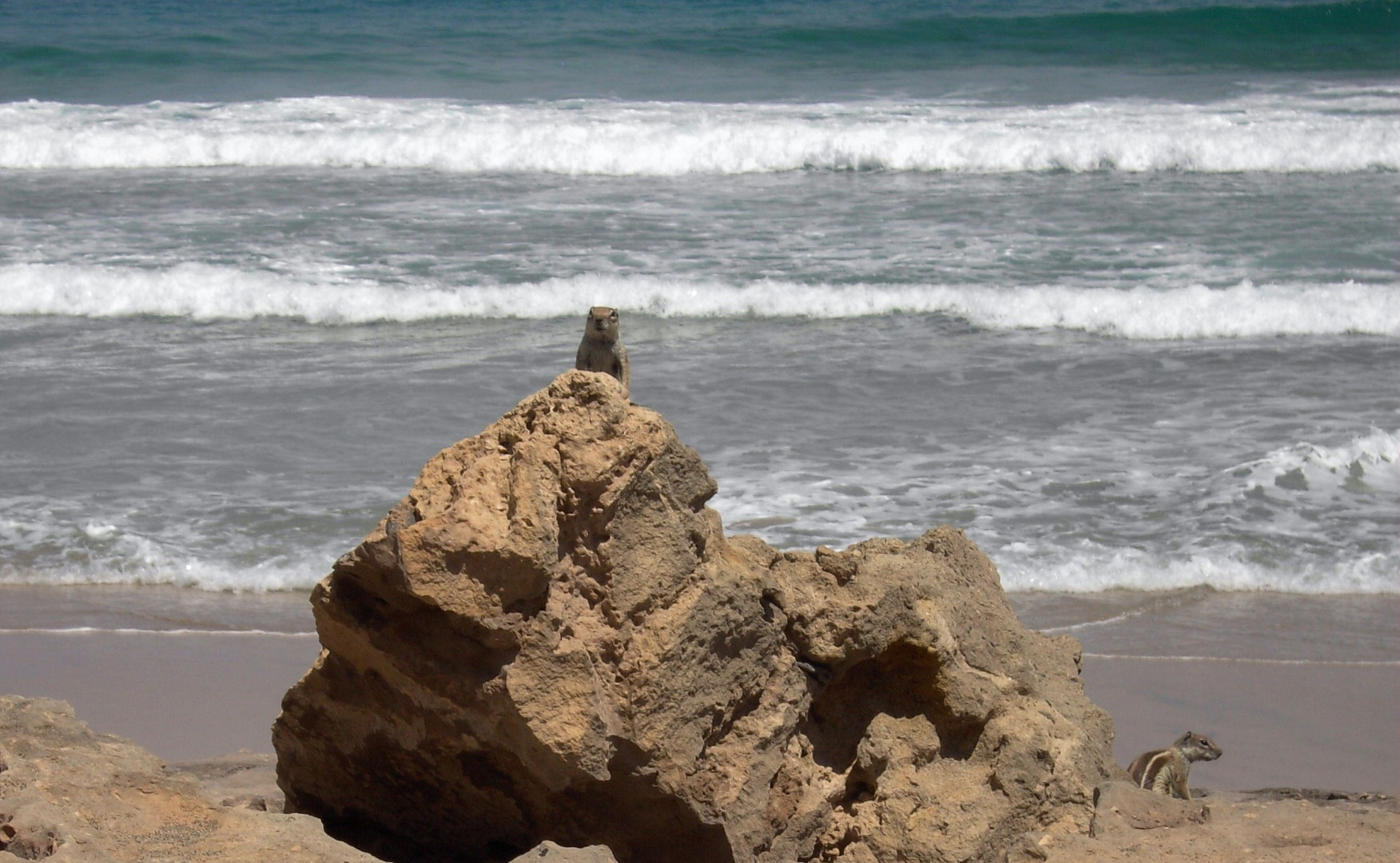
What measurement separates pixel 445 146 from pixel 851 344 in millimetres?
8714

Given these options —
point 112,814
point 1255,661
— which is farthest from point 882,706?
point 1255,661

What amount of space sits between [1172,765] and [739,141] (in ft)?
45.1

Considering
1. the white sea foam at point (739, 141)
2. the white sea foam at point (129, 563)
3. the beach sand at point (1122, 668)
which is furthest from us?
the white sea foam at point (739, 141)

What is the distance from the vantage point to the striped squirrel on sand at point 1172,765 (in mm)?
4086

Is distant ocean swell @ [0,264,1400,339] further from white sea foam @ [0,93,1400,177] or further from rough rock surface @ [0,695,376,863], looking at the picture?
rough rock surface @ [0,695,376,863]

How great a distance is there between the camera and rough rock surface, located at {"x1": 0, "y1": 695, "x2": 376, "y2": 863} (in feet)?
8.33

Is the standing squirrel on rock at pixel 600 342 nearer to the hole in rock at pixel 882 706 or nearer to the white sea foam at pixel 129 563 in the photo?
the white sea foam at pixel 129 563

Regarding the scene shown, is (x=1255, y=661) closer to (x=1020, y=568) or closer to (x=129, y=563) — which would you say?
(x=1020, y=568)

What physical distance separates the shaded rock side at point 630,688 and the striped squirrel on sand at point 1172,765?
696mm

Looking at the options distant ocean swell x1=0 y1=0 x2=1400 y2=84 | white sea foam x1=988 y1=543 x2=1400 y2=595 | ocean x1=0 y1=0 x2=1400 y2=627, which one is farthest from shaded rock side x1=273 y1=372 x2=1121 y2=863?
distant ocean swell x1=0 y1=0 x2=1400 y2=84

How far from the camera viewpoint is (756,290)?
1147 centimetres

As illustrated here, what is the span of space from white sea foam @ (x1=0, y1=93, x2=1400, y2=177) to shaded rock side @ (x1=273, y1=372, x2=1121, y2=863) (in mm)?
13874

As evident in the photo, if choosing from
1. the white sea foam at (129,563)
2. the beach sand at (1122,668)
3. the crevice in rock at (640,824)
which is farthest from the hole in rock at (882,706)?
the white sea foam at (129,563)

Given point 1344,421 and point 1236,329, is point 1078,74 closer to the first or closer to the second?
point 1236,329
